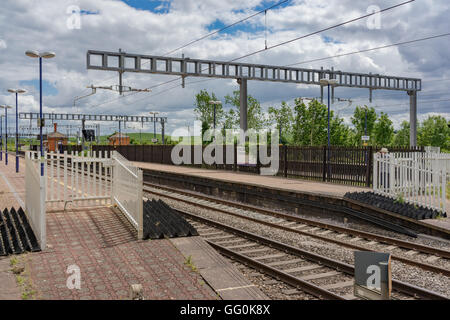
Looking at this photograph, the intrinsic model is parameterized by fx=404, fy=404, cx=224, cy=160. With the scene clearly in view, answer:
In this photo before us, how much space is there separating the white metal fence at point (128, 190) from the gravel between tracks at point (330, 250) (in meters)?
3.64

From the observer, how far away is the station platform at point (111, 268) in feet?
16.9

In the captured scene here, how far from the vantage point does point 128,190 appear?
8.40 meters

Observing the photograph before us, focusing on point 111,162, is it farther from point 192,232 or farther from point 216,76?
point 216,76

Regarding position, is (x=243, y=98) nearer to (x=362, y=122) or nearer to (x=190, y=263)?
(x=190, y=263)

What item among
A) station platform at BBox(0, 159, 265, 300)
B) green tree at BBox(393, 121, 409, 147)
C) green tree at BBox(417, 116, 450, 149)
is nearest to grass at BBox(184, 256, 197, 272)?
Result: station platform at BBox(0, 159, 265, 300)

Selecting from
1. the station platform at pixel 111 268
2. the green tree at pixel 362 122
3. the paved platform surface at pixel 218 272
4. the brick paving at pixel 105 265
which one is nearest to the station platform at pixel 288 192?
the paved platform surface at pixel 218 272

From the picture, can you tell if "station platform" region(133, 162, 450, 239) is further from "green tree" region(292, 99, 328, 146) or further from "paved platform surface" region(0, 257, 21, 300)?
"green tree" region(292, 99, 328, 146)

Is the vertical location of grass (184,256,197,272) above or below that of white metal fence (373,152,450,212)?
below

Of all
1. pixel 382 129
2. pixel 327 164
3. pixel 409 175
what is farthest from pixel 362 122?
pixel 409 175

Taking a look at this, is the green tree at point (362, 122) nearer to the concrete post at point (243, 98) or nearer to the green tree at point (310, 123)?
the green tree at point (310, 123)

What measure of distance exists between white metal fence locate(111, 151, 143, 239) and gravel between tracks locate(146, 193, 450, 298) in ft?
12.0

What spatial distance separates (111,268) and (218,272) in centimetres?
160

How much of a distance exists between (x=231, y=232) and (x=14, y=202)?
6.45 metres

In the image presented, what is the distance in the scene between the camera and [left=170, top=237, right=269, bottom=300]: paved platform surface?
525cm
